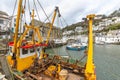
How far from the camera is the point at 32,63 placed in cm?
930

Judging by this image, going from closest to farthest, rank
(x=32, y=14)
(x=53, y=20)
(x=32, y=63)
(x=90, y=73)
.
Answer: (x=90, y=73) < (x=32, y=63) < (x=32, y=14) < (x=53, y=20)

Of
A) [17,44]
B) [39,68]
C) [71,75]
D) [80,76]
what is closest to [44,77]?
[39,68]

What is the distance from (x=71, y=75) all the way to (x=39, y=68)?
2.11 meters

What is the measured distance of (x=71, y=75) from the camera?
8125 mm

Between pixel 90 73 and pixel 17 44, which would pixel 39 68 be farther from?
pixel 90 73

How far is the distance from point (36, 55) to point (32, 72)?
6.18ft

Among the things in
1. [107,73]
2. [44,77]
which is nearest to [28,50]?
[44,77]

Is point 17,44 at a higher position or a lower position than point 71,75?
higher

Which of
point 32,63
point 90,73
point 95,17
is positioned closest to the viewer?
point 90,73

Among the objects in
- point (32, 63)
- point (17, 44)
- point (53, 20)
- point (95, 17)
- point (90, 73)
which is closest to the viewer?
point (90, 73)

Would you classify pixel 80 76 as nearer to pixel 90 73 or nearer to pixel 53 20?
pixel 90 73

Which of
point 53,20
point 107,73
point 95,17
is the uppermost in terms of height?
point 53,20

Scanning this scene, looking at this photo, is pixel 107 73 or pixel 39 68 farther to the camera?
pixel 107 73

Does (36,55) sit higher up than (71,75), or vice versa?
(36,55)
